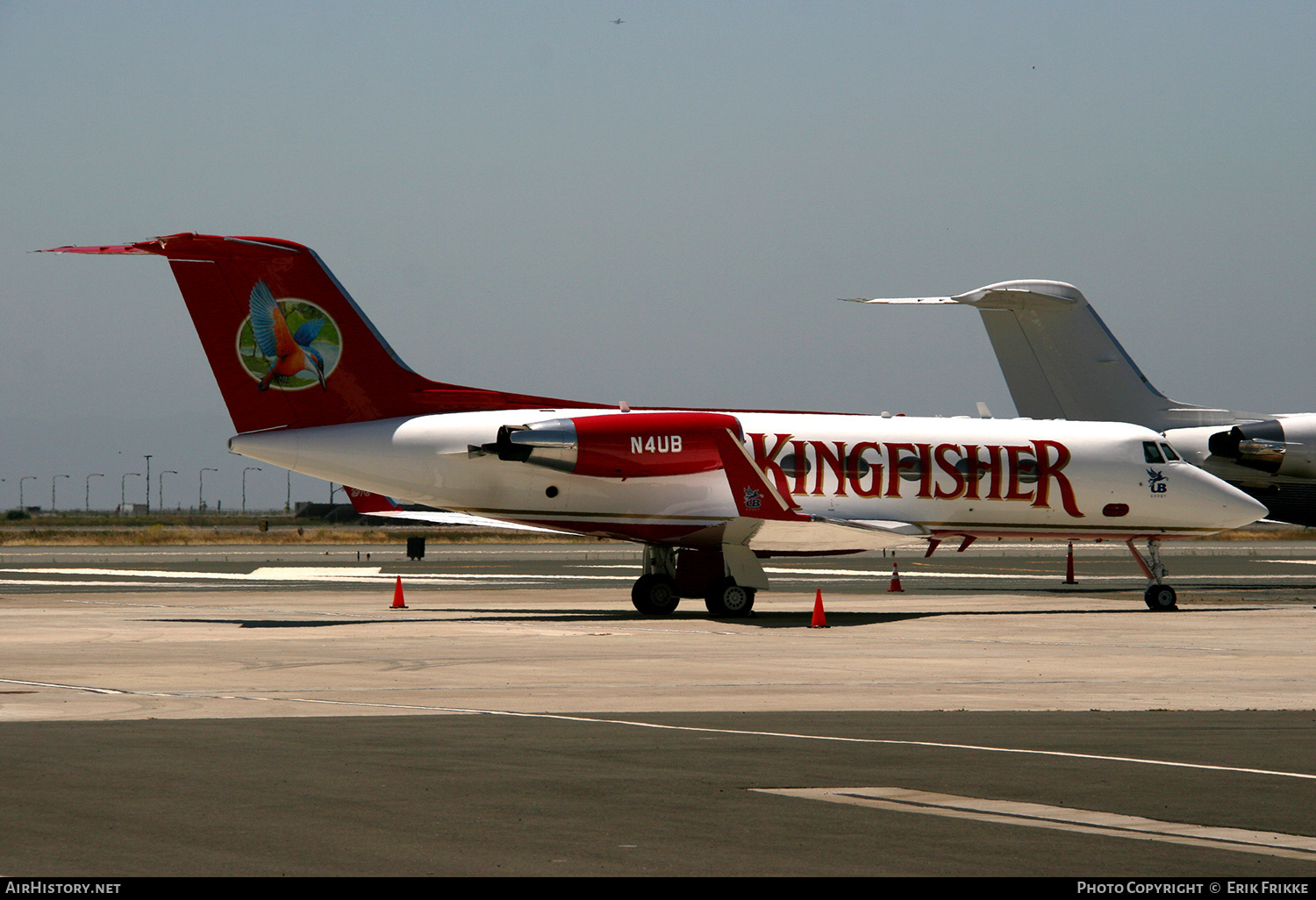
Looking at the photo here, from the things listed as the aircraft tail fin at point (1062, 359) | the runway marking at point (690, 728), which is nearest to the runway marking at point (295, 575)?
the aircraft tail fin at point (1062, 359)

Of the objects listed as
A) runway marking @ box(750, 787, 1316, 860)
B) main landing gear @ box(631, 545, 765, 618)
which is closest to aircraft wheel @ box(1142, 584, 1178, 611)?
main landing gear @ box(631, 545, 765, 618)

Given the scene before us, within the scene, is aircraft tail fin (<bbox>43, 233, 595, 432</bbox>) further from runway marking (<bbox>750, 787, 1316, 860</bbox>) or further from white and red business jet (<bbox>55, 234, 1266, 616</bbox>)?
runway marking (<bbox>750, 787, 1316, 860</bbox>)

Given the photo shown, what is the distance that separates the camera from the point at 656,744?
11.4 m

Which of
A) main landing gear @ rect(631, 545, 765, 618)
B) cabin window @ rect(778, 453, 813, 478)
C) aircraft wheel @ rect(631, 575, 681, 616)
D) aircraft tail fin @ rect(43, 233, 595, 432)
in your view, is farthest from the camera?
cabin window @ rect(778, 453, 813, 478)

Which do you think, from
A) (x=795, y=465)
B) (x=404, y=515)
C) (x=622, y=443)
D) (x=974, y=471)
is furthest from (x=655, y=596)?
(x=974, y=471)

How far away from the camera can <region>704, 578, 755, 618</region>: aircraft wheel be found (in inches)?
1044

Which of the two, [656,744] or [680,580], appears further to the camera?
[680,580]

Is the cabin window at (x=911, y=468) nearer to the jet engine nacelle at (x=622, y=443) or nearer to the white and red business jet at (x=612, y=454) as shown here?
the white and red business jet at (x=612, y=454)

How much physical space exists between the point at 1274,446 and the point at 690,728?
23749 millimetres

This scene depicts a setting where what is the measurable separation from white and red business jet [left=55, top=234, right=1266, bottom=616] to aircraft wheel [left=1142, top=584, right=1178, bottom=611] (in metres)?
0.04

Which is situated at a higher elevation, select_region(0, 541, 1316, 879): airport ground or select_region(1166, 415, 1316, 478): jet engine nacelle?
select_region(1166, 415, 1316, 478): jet engine nacelle

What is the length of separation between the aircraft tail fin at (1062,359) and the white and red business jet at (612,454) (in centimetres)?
493

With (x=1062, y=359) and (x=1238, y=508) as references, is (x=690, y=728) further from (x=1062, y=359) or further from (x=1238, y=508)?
(x=1062, y=359)
